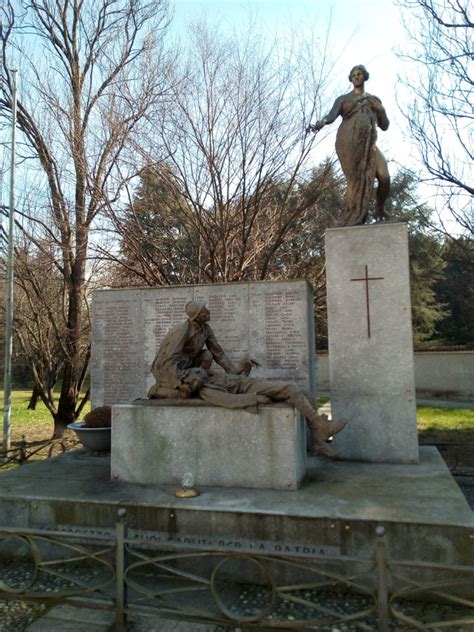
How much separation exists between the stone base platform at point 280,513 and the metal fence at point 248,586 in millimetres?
148

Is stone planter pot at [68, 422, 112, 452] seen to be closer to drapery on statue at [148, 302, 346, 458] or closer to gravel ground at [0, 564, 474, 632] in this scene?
drapery on statue at [148, 302, 346, 458]

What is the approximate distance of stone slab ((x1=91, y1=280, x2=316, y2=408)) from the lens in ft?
23.1

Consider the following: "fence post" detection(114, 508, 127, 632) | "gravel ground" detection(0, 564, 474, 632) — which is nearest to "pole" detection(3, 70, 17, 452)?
"gravel ground" detection(0, 564, 474, 632)

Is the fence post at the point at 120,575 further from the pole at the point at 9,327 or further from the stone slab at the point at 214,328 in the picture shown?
the pole at the point at 9,327

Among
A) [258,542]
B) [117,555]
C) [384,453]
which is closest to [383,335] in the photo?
[384,453]

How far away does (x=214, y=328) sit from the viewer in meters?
7.44

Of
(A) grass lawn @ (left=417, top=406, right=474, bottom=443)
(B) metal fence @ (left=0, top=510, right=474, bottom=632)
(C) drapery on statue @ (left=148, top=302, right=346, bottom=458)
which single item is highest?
(C) drapery on statue @ (left=148, top=302, right=346, bottom=458)

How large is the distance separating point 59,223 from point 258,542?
29.4 ft

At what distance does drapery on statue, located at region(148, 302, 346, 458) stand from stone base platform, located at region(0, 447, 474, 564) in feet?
2.18

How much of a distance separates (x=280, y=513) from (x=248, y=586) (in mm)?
620

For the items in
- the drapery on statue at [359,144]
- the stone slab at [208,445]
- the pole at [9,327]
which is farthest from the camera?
the pole at [9,327]

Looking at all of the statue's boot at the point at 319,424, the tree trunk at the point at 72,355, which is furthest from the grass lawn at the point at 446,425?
the tree trunk at the point at 72,355

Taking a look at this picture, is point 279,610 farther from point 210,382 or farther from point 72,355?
point 72,355

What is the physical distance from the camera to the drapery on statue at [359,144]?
6336 millimetres
